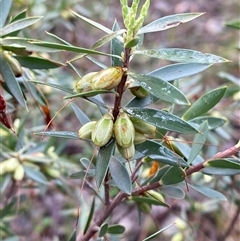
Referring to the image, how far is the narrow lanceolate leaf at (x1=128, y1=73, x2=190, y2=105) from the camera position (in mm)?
515

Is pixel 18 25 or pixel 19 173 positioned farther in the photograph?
pixel 19 173

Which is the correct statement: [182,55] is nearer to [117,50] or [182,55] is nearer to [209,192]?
[117,50]

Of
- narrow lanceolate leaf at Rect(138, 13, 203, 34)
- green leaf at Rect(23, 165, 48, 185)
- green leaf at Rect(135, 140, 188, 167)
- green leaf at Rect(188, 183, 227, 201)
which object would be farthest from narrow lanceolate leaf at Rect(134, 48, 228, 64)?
green leaf at Rect(23, 165, 48, 185)

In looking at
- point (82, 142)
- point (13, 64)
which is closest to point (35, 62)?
point (13, 64)

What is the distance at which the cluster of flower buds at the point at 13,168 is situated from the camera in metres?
0.95

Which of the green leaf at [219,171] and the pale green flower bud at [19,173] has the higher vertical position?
the green leaf at [219,171]

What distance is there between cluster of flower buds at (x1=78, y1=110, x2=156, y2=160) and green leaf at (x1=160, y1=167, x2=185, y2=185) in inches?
4.0

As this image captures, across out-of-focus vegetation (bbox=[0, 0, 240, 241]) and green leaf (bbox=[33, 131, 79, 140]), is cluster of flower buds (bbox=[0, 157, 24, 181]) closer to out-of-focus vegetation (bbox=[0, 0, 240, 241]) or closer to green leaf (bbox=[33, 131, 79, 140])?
out-of-focus vegetation (bbox=[0, 0, 240, 241])

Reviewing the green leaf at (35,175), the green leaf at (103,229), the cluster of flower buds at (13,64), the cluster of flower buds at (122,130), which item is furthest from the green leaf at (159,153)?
the green leaf at (35,175)

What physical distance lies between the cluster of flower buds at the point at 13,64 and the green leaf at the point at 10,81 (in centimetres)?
1

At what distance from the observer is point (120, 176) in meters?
0.62

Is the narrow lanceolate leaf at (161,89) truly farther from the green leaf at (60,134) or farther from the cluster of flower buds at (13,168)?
the cluster of flower buds at (13,168)

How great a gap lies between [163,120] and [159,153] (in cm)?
7

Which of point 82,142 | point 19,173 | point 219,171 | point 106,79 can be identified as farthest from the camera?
point 82,142
